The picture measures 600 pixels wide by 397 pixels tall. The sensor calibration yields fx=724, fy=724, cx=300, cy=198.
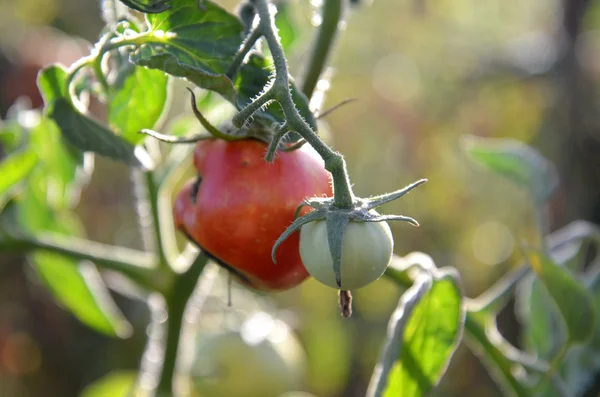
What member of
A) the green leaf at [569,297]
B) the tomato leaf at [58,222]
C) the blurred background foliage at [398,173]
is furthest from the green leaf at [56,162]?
the blurred background foliage at [398,173]

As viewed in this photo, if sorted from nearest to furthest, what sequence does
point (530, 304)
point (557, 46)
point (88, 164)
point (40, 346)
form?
point (88, 164), point (530, 304), point (40, 346), point (557, 46)

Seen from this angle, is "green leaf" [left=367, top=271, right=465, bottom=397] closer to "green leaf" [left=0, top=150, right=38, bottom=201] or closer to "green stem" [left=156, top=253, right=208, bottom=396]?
"green stem" [left=156, top=253, right=208, bottom=396]

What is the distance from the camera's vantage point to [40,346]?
144 cm

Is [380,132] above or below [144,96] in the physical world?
below

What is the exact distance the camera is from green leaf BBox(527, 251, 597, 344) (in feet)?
1.91

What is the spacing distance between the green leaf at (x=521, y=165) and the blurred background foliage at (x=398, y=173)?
0.57 metres

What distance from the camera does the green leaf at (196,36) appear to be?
0.46m

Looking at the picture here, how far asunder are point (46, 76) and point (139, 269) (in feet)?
0.76

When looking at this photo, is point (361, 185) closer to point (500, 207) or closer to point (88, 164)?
point (500, 207)

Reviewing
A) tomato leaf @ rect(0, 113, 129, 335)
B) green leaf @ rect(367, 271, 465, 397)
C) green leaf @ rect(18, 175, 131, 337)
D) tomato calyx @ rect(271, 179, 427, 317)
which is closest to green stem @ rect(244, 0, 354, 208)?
tomato calyx @ rect(271, 179, 427, 317)

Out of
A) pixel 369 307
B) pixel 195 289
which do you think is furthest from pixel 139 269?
pixel 369 307

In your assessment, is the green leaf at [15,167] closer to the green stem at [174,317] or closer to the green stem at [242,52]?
the green stem at [174,317]

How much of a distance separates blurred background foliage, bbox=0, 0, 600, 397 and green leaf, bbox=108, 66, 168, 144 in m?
0.76

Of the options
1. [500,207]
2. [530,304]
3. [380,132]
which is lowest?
[500,207]
